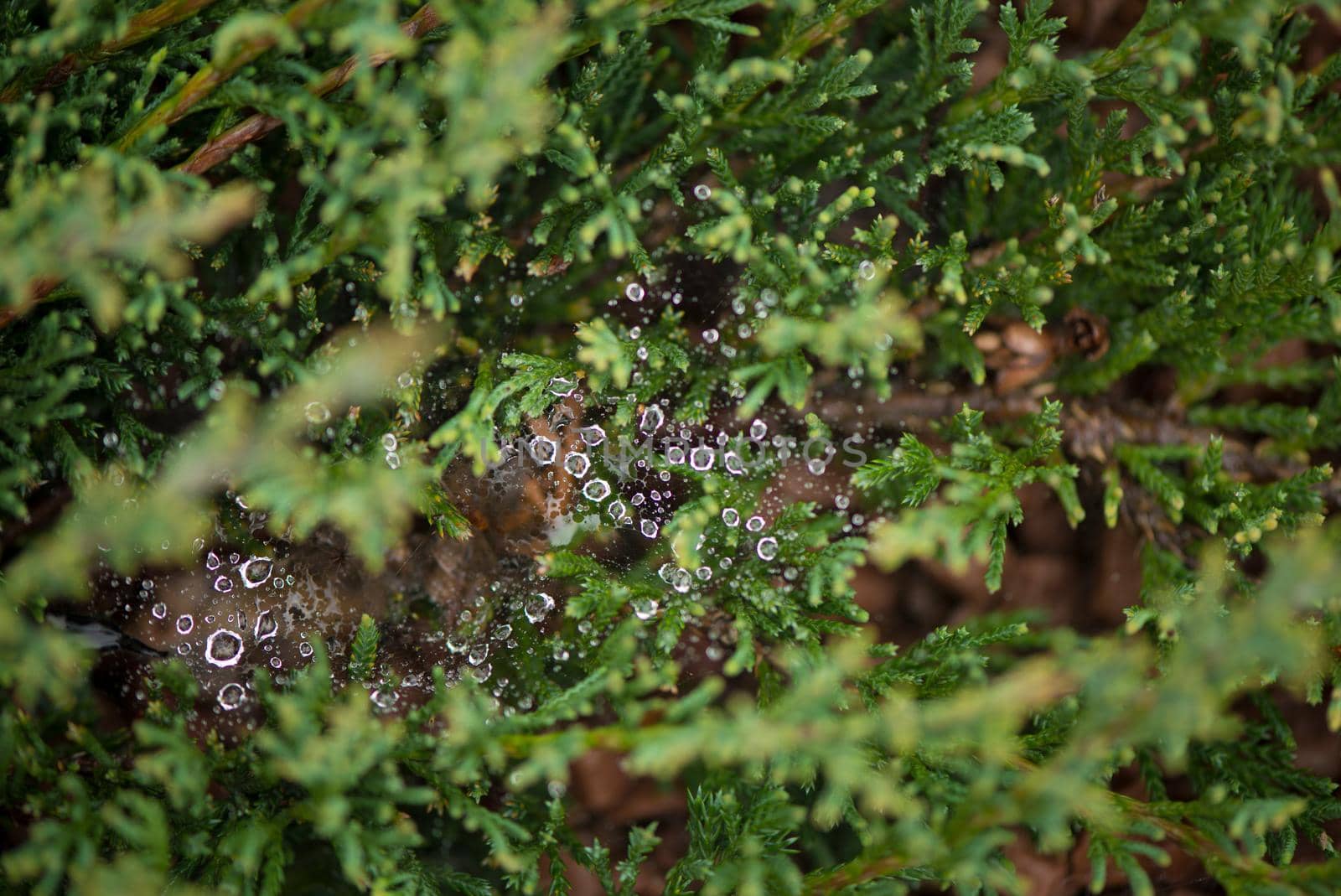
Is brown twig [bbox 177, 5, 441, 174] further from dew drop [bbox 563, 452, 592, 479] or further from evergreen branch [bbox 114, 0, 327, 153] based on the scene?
dew drop [bbox 563, 452, 592, 479]

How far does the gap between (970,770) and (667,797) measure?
0.97 metres

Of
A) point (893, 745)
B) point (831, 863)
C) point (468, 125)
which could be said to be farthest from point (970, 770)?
point (468, 125)

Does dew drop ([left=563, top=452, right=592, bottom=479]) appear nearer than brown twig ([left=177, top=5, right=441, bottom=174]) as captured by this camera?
No

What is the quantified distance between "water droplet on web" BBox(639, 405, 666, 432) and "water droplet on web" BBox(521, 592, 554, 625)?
47 centimetres

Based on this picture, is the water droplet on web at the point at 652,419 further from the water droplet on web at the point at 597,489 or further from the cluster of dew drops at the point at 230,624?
the cluster of dew drops at the point at 230,624

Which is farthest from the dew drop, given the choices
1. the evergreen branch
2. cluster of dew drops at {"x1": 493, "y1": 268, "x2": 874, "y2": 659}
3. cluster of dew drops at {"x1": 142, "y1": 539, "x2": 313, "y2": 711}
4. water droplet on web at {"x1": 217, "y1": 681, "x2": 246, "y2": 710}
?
the evergreen branch

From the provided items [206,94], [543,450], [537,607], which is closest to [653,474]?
[543,450]

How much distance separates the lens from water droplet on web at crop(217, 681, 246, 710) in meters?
2.14

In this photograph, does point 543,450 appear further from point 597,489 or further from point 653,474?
point 653,474

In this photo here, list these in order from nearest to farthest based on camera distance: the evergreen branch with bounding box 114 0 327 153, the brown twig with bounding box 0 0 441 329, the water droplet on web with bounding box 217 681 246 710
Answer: the evergreen branch with bounding box 114 0 327 153 < the brown twig with bounding box 0 0 441 329 < the water droplet on web with bounding box 217 681 246 710

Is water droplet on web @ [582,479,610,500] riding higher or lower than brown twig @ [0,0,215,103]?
lower

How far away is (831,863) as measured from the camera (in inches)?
95.1

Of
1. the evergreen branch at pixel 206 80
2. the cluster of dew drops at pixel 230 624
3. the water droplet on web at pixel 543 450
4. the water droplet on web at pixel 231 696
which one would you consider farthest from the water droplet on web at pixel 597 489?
the evergreen branch at pixel 206 80

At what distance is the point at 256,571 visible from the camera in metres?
2.15
